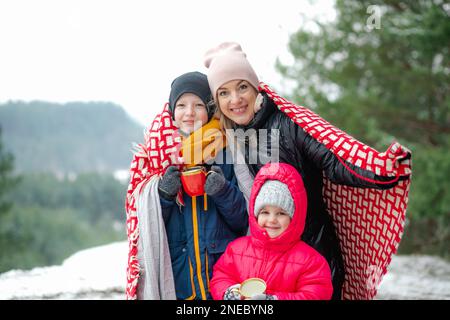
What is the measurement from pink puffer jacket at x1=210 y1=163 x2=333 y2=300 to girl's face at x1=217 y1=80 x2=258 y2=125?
30cm

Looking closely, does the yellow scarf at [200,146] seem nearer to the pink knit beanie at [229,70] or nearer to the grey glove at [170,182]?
the grey glove at [170,182]

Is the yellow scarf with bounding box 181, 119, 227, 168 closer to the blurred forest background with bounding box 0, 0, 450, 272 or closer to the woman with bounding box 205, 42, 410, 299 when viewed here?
the woman with bounding box 205, 42, 410, 299

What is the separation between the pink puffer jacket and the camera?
2146 millimetres

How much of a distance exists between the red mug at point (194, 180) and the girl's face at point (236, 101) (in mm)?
354

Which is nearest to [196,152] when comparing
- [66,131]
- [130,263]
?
[130,263]

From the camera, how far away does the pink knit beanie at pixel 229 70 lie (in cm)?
243

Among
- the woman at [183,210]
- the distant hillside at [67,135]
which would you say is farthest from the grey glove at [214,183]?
the distant hillside at [67,135]

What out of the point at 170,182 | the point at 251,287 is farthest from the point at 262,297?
the point at 170,182

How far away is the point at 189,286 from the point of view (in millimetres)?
2379

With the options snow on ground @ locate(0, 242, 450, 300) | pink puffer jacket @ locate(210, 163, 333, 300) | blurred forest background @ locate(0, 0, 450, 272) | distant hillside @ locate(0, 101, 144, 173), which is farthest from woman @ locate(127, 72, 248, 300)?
distant hillside @ locate(0, 101, 144, 173)

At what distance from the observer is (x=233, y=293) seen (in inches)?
83.0

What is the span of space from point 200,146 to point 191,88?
0.32 meters

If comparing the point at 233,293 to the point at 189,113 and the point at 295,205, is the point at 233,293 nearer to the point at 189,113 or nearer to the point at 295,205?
the point at 295,205
